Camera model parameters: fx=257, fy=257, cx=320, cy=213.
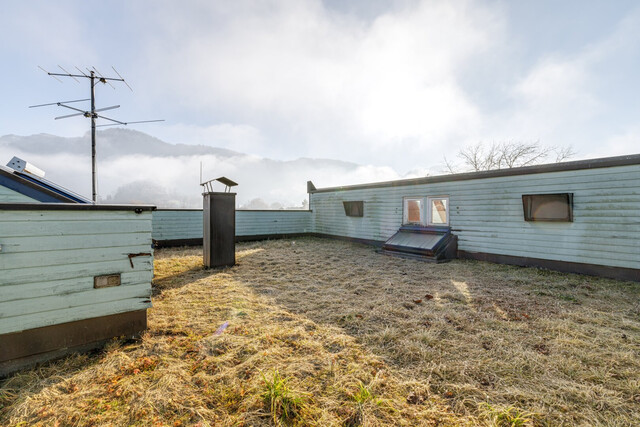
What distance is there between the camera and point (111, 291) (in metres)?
2.90

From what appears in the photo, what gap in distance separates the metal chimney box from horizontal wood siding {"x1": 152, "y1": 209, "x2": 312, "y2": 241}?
14.5ft

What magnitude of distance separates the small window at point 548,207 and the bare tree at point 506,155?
13.3 metres

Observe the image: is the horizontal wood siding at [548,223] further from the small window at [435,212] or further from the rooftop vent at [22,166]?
the rooftop vent at [22,166]

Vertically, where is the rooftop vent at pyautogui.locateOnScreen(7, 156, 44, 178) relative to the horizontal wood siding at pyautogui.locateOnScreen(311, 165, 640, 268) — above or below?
above

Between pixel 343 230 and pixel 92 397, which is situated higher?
pixel 343 230

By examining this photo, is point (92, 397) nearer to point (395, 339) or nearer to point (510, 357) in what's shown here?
point (395, 339)

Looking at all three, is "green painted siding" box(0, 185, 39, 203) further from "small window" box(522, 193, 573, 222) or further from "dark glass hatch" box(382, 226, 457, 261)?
"small window" box(522, 193, 573, 222)

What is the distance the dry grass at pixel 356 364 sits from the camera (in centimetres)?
200

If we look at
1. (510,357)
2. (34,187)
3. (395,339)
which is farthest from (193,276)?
(510,357)

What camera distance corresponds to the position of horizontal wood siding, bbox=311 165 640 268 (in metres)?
5.75

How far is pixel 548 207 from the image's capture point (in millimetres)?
6699

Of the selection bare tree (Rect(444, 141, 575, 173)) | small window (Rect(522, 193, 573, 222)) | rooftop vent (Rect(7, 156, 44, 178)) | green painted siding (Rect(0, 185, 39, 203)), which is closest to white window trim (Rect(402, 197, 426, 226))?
small window (Rect(522, 193, 573, 222))

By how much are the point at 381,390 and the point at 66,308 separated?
3.24m

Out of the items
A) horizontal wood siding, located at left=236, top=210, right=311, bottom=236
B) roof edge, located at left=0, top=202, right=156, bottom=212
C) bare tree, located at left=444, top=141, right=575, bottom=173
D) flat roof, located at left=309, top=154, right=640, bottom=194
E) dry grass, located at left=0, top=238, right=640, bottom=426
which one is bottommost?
dry grass, located at left=0, top=238, right=640, bottom=426
